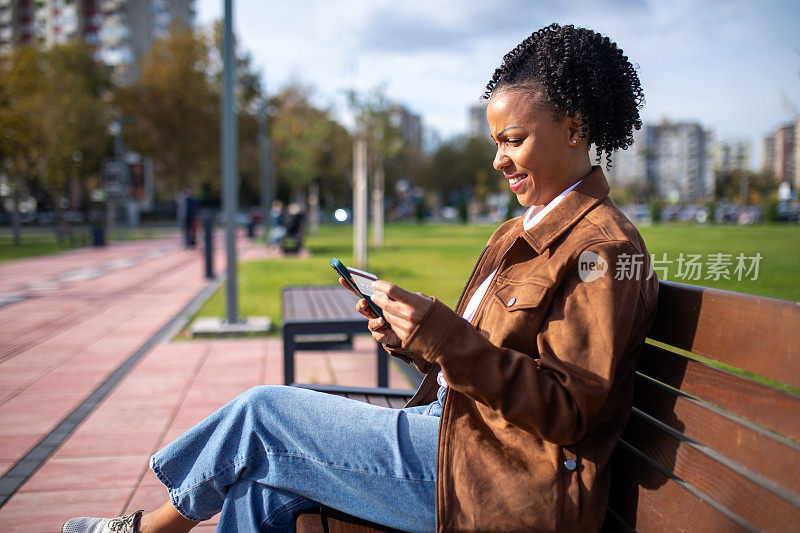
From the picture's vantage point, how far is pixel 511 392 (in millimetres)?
1305

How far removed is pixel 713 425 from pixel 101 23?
82.0m

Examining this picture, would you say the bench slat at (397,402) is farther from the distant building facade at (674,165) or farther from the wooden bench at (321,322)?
the distant building facade at (674,165)

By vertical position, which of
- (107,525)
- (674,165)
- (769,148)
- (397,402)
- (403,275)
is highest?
(674,165)

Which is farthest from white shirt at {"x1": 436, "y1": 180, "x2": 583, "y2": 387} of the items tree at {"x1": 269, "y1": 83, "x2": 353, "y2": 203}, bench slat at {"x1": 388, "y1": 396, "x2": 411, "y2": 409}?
tree at {"x1": 269, "y1": 83, "x2": 353, "y2": 203}

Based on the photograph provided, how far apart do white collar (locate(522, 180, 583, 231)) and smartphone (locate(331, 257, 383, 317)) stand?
0.40m

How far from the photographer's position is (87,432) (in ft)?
12.3

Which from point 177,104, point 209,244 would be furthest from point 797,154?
point 177,104

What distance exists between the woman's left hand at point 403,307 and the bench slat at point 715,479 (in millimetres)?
599

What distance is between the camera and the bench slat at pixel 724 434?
3.54 feet

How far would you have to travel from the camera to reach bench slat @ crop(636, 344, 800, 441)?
1096 mm

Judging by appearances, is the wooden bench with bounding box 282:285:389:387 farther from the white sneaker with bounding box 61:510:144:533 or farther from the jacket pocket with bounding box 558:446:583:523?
the jacket pocket with bounding box 558:446:583:523

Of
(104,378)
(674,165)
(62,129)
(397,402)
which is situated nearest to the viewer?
(397,402)

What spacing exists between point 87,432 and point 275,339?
8.88 feet

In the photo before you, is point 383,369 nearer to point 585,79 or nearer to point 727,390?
point 585,79
